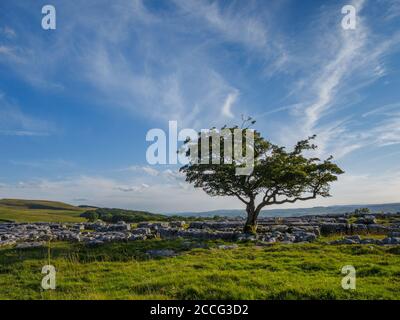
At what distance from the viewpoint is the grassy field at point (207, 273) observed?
41.4ft

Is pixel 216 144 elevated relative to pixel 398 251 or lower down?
elevated

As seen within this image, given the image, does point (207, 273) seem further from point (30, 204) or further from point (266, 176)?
point (30, 204)

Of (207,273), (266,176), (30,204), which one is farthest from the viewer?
(30,204)

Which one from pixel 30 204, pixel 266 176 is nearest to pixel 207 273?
pixel 266 176

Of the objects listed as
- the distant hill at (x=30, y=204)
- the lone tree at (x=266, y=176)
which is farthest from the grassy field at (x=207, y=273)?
the distant hill at (x=30, y=204)

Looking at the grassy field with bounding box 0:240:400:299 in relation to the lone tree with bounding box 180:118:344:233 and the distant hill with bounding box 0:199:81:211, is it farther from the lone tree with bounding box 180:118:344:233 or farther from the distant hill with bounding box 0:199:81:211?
the distant hill with bounding box 0:199:81:211

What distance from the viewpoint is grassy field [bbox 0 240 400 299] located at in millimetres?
12617

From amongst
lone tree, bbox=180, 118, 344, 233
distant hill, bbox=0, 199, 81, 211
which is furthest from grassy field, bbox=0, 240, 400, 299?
distant hill, bbox=0, 199, 81, 211

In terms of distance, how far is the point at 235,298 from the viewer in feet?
39.5

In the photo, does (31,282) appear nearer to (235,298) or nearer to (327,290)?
(235,298)

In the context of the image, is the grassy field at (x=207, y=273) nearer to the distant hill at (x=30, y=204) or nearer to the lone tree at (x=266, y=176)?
the lone tree at (x=266, y=176)

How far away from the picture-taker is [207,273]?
15.6m
